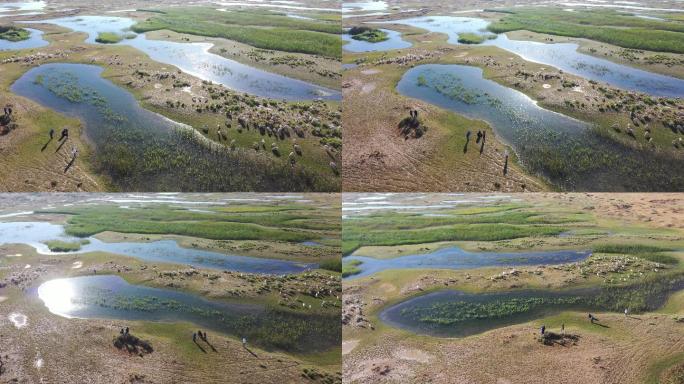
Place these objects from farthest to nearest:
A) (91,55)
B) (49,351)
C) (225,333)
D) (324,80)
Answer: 1. (91,55)
2. (324,80)
3. (225,333)
4. (49,351)

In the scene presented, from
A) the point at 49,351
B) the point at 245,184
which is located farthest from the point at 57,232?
the point at 245,184

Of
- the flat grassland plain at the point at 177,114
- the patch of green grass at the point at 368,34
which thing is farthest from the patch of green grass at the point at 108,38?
the patch of green grass at the point at 368,34

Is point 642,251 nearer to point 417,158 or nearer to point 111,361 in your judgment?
point 417,158

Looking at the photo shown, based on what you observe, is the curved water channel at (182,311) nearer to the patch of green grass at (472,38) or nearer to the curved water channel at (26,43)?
the curved water channel at (26,43)

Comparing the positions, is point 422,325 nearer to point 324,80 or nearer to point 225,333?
point 225,333

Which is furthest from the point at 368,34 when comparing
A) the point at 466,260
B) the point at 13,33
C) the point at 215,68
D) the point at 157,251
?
the point at 13,33

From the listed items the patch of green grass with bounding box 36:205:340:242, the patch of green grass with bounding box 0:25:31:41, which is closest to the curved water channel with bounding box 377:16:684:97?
the patch of green grass with bounding box 36:205:340:242

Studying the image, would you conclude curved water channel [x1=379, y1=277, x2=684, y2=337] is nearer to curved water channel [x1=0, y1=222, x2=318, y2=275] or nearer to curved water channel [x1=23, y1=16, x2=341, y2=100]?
curved water channel [x1=0, y1=222, x2=318, y2=275]
